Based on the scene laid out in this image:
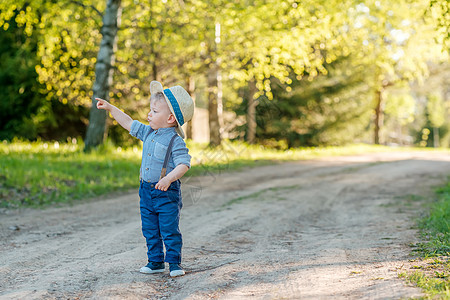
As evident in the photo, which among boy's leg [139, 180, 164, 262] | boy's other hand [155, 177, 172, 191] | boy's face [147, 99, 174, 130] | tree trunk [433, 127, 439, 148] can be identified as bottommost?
tree trunk [433, 127, 439, 148]

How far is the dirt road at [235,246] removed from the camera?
138 inches

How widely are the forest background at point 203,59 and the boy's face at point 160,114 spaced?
7.86 meters

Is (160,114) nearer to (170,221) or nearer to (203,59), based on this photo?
(170,221)

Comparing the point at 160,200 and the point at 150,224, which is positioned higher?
the point at 160,200

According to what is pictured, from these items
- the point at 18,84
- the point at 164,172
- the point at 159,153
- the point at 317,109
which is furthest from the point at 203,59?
the point at 164,172

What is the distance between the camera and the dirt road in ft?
11.5

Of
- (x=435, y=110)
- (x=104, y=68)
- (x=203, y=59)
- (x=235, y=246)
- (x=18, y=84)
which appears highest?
(x=203, y=59)

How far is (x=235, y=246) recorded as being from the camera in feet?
16.6

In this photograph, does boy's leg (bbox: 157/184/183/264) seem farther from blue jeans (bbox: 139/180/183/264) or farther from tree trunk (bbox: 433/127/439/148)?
tree trunk (bbox: 433/127/439/148)

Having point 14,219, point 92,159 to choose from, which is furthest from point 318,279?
point 92,159

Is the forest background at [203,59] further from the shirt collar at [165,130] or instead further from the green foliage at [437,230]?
the shirt collar at [165,130]

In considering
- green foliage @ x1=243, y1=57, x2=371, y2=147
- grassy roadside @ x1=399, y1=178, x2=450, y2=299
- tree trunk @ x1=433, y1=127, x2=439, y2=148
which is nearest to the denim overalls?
grassy roadside @ x1=399, y1=178, x2=450, y2=299

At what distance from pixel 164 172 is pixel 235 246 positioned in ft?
4.93

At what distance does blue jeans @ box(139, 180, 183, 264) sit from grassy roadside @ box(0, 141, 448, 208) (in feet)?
14.4
